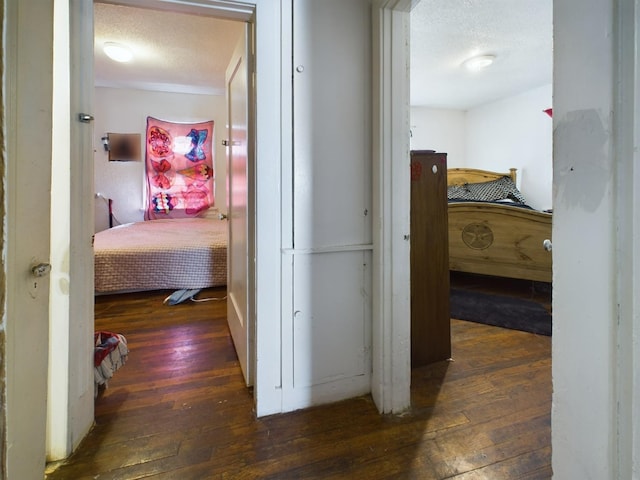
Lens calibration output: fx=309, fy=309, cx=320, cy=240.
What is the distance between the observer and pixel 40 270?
0.81 meters

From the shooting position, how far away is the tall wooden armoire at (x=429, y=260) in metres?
1.79

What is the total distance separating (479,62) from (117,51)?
12.6ft

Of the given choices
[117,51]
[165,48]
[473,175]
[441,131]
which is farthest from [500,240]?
[117,51]

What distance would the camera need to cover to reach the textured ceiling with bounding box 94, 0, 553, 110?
2.52 meters

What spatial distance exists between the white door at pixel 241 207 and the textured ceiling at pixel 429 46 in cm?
129

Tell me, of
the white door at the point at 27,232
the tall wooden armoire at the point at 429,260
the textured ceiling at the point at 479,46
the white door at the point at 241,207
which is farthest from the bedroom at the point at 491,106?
the white door at the point at 27,232

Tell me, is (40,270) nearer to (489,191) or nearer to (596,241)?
(596,241)

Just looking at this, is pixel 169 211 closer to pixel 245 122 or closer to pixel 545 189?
pixel 245 122

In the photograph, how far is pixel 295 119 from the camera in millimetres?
1380

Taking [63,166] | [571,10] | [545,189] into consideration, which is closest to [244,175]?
[63,166]

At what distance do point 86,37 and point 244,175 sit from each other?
31.2 inches

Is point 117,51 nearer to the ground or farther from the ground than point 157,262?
farther from the ground

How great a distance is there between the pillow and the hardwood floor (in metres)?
2.51

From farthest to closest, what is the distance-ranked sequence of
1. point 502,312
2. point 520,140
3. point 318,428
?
1. point 520,140
2. point 502,312
3. point 318,428
